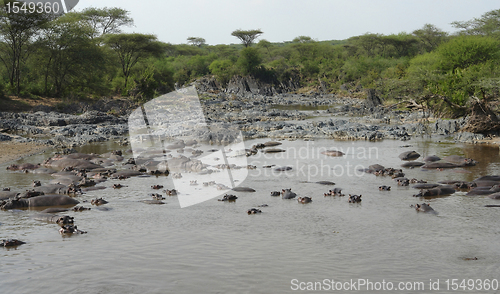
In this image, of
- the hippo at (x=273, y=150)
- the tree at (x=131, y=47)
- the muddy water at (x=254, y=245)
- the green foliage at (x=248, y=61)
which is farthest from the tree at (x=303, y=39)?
the muddy water at (x=254, y=245)

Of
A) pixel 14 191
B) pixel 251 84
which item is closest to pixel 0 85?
pixel 14 191

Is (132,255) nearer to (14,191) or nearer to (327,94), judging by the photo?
(14,191)

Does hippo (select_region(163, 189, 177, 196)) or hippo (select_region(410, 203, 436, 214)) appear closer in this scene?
hippo (select_region(410, 203, 436, 214))

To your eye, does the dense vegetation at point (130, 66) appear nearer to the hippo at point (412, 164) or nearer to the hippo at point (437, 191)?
the hippo at point (412, 164)

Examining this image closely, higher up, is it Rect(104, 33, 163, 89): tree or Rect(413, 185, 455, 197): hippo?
Rect(104, 33, 163, 89): tree

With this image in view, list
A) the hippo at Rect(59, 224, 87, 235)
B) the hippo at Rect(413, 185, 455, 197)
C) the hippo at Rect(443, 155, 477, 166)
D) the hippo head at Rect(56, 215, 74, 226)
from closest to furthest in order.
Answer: the hippo at Rect(59, 224, 87, 235)
the hippo head at Rect(56, 215, 74, 226)
the hippo at Rect(413, 185, 455, 197)
the hippo at Rect(443, 155, 477, 166)

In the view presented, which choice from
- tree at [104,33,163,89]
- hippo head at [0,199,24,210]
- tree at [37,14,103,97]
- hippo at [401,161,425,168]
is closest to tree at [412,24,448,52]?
tree at [104,33,163,89]

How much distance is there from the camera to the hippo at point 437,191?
10672 mm

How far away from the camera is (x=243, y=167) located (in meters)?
14.9

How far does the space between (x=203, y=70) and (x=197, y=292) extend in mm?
73304

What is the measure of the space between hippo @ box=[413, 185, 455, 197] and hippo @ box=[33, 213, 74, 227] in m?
8.45

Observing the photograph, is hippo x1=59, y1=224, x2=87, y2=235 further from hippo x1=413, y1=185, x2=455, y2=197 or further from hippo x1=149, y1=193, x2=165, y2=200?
hippo x1=413, y1=185, x2=455, y2=197

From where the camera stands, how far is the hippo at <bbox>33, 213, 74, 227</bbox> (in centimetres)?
816

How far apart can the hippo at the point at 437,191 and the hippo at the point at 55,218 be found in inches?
333
